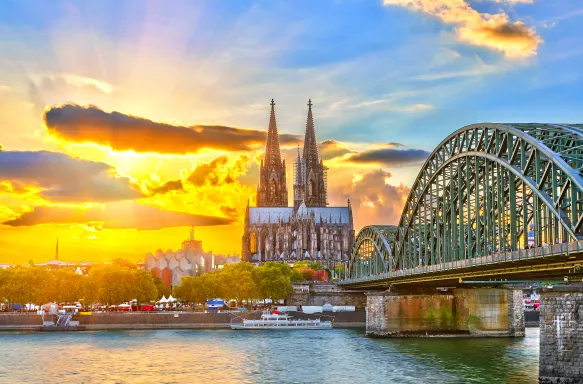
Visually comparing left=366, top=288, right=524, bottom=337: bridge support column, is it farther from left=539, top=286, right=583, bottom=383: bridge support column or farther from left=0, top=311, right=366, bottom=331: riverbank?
left=539, top=286, right=583, bottom=383: bridge support column

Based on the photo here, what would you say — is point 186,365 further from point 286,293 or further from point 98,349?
point 286,293

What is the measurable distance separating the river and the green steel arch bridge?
819 cm

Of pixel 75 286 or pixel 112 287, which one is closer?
pixel 112 287

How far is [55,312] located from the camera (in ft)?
487

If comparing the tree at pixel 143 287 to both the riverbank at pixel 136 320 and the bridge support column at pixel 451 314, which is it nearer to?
the riverbank at pixel 136 320

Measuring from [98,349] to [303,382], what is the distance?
124 feet

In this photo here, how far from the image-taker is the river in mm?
75188

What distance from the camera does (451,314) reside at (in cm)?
12012

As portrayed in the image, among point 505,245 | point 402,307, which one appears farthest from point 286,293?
point 505,245

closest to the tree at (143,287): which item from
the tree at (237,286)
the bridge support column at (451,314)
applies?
the tree at (237,286)

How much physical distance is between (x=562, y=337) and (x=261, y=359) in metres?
39.4

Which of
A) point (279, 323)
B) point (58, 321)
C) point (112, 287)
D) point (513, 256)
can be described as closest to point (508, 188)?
point (513, 256)

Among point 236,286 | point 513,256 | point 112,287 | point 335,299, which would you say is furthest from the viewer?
point 335,299

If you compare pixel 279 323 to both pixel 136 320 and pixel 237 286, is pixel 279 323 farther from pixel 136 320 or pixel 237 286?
pixel 237 286
